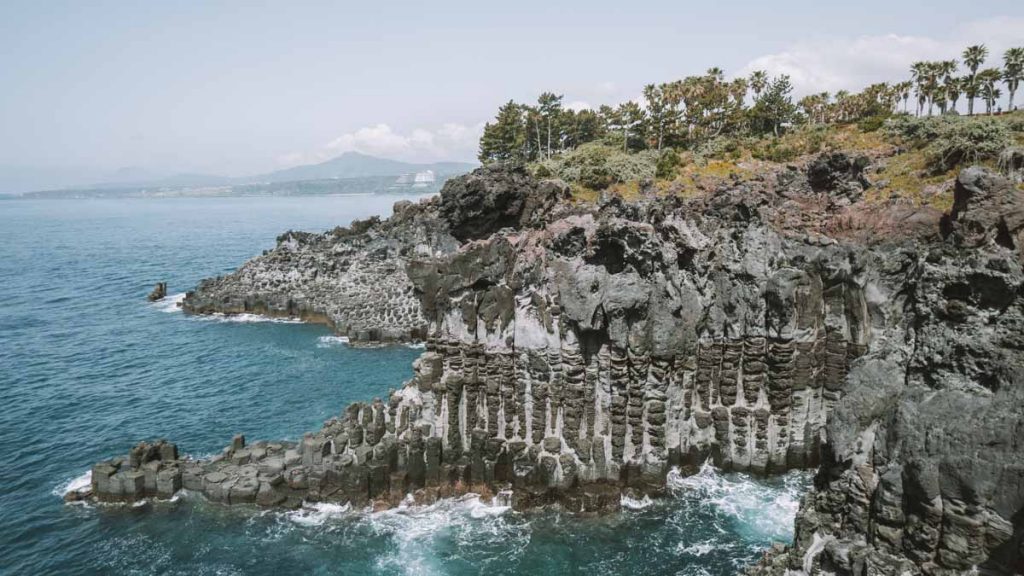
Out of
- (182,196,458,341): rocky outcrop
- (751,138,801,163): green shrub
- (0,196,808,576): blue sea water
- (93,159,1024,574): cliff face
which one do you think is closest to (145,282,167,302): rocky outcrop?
(0,196,808,576): blue sea water

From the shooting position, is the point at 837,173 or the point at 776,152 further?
the point at 776,152

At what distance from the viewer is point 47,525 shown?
27.2 m

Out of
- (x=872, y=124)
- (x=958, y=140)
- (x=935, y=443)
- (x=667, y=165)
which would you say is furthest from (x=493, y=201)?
(x=872, y=124)

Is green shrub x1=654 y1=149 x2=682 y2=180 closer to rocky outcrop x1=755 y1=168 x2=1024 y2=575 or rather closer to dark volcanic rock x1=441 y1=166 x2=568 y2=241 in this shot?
dark volcanic rock x1=441 y1=166 x2=568 y2=241

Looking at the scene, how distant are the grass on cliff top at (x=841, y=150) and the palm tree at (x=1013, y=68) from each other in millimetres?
8029

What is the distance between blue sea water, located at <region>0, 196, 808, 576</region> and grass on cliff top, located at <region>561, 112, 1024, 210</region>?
35864mm

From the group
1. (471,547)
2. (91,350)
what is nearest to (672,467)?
(471,547)

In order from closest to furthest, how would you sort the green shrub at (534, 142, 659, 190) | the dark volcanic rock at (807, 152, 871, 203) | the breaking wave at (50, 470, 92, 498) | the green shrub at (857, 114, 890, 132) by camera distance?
the breaking wave at (50, 470, 92, 498), the dark volcanic rock at (807, 152, 871, 203), the green shrub at (534, 142, 659, 190), the green shrub at (857, 114, 890, 132)

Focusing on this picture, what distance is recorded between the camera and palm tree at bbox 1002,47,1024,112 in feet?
251

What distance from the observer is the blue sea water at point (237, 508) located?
78.6 ft

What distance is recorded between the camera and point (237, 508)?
27.8 m

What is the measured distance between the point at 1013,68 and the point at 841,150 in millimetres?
36488

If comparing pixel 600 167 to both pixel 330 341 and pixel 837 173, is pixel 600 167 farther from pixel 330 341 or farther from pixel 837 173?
pixel 330 341

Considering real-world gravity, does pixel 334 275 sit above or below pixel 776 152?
below
